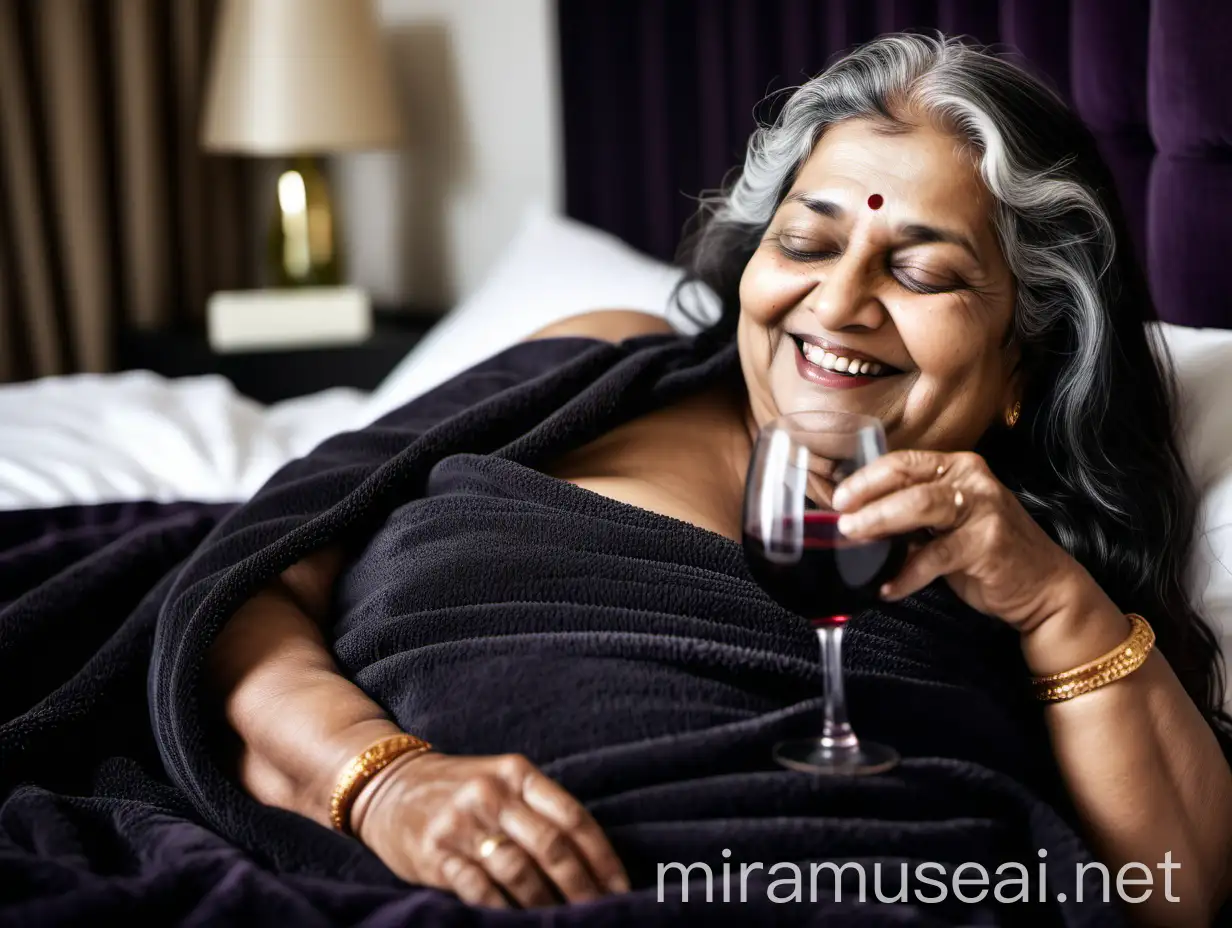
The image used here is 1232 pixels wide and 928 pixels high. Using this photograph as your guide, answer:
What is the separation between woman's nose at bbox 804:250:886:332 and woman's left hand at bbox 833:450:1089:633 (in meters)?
0.21

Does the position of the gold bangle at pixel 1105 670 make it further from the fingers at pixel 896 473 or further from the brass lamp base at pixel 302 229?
the brass lamp base at pixel 302 229

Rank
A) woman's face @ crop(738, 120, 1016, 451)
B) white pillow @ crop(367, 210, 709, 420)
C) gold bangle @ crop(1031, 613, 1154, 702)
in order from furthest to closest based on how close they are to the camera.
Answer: white pillow @ crop(367, 210, 709, 420) → woman's face @ crop(738, 120, 1016, 451) → gold bangle @ crop(1031, 613, 1154, 702)

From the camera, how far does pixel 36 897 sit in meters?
0.97

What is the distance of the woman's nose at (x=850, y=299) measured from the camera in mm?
1242

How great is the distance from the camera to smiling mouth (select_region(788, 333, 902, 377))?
1.28 m

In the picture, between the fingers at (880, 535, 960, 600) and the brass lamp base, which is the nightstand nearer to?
the brass lamp base

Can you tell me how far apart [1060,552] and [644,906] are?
1.50 ft

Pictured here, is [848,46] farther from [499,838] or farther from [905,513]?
[499,838]

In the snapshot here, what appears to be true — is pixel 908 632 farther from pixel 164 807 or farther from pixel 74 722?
pixel 74 722

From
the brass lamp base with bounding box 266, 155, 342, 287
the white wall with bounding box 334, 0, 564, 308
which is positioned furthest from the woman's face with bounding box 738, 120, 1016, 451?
the brass lamp base with bounding box 266, 155, 342, 287

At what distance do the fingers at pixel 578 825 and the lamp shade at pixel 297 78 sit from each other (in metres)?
2.56

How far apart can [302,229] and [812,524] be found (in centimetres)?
281

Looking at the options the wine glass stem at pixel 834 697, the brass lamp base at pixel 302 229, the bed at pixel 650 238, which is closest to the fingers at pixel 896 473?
the wine glass stem at pixel 834 697

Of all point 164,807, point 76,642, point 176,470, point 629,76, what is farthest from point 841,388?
point 629,76
